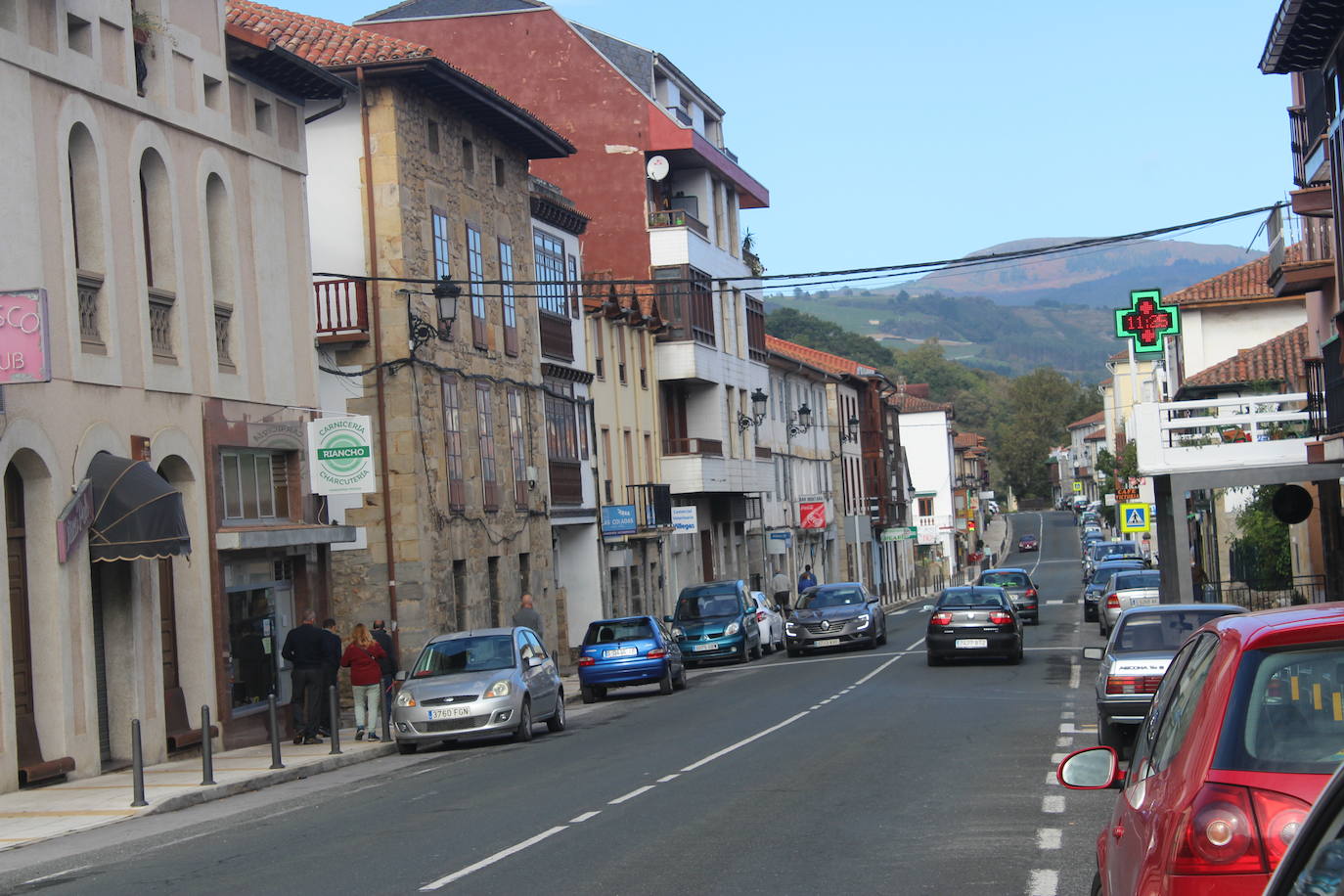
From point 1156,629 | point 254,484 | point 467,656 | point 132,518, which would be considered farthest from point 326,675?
point 1156,629

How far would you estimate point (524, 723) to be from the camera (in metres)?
22.6

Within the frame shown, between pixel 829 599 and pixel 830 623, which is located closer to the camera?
pixel 830 623

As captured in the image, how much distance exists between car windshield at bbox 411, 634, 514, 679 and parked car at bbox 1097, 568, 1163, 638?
16.6 meters

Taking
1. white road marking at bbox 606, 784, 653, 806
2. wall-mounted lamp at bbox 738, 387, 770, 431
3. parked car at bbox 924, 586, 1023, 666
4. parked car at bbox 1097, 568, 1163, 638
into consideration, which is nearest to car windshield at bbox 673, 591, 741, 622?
parked car at bbox 1097, 568, 1163, 638

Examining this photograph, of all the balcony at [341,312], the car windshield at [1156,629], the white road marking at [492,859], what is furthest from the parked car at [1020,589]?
the white road marking at [492,859]

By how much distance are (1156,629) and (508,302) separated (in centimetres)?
2210

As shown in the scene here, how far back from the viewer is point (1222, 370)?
45.5m

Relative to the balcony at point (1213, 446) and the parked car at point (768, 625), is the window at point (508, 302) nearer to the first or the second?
the parked car at point (768, 625)

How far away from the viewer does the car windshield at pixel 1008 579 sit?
4838 cm

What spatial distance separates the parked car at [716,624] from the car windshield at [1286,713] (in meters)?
34.2

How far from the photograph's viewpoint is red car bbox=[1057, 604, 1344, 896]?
14.6ft

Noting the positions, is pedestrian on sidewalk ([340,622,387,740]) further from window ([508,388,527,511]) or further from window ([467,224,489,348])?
window ([508,388,527,511])

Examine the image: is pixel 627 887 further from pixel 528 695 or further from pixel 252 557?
pixel 252 557

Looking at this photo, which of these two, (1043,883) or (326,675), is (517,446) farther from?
(1043,883)
